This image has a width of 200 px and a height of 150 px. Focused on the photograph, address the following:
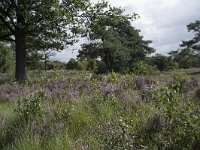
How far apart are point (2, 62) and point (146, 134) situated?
45.5 meters

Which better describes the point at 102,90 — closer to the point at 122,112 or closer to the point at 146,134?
the point at 122,112

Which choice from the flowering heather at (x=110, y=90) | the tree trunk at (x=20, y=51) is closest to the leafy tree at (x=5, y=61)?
the tree trunk at (x=20, y=51)

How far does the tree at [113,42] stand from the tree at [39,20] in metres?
1.28

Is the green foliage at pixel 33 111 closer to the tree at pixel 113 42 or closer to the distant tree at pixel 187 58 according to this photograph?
the tree at pixel 113 42

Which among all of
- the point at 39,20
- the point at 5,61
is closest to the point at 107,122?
the point at 39,20

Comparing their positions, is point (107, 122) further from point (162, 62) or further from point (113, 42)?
point (162, 62)

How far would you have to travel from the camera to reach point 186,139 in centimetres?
533

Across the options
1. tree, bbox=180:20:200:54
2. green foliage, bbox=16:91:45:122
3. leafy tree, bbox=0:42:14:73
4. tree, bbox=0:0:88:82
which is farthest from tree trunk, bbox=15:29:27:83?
tree, bbox=180:20:200:54

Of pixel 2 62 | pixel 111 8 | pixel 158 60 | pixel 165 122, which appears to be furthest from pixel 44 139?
pixel 158 60

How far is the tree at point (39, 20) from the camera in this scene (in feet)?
74.4

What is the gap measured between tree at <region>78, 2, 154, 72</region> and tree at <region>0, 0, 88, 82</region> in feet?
4.20

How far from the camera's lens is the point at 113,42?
64.3m

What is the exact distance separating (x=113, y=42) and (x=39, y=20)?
136 ft

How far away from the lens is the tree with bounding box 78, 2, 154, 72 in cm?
2473
